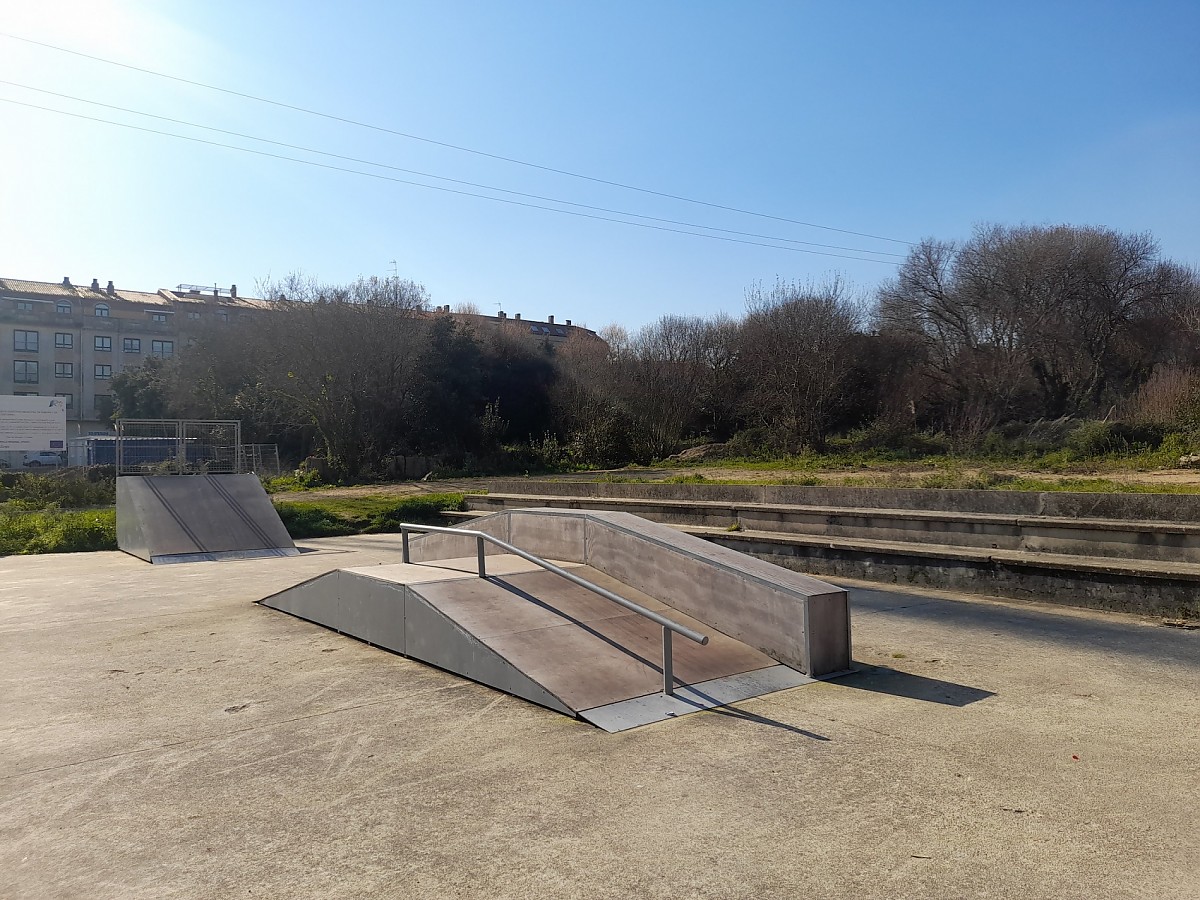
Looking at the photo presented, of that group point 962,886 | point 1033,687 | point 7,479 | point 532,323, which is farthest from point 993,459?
point 532,323

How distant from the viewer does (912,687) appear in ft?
17.6

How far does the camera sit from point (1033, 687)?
528 cm

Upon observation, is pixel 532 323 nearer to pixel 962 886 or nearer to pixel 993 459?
pixel 993 459

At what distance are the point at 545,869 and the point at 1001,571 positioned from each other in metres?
6.79

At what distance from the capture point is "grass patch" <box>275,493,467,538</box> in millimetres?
16562

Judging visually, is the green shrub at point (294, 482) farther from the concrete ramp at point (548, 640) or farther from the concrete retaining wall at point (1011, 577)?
the concrete ramp at point (548, 640)

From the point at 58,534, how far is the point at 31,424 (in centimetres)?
957

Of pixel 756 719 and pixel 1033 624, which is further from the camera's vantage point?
pixel 1033 624

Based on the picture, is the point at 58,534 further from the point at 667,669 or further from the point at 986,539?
the point at 986,539

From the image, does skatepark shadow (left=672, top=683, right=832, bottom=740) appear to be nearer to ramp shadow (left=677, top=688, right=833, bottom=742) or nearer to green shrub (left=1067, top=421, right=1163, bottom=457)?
ramp shadow (left=677, top=688, right=833, bottom=742)

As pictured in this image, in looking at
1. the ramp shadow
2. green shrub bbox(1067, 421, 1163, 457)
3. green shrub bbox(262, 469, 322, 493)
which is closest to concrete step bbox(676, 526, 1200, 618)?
the ramp shadow

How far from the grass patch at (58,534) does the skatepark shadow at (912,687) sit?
13.8 m

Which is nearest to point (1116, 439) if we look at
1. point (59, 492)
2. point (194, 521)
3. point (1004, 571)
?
point (1004, 571)

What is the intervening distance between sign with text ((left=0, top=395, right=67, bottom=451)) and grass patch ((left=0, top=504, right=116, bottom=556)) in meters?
7.23
